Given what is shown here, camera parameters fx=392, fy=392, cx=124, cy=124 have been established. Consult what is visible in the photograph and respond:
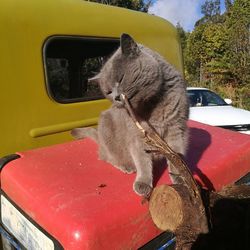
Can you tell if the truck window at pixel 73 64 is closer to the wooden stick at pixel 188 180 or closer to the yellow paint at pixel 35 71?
the yellow paint at pixel 35 71

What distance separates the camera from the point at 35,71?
228 cm

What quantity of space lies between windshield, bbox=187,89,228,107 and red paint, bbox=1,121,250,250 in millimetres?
4529

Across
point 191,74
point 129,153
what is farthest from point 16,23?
point 191,74

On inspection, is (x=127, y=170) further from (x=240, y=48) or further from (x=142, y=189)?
(x=240, y=48)

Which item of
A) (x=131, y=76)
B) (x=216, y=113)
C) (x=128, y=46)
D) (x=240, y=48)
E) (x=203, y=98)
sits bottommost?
(x=216, y=113)

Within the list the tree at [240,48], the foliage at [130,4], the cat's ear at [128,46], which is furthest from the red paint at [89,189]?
the tree at [240,48]

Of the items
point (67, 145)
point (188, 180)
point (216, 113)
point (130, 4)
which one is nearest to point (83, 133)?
point (67, 145)

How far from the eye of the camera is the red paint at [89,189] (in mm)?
1491

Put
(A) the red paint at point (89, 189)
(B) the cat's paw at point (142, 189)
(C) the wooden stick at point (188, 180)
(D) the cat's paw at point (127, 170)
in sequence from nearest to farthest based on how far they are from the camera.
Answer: (A) the red paint at point (89, 189) < (C) the wooden stick at point (188, 180) < (B) the cat's paw at point (142, 189) < (D) the cat's paw at point (127, 170)

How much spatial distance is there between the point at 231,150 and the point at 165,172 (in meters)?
0.49

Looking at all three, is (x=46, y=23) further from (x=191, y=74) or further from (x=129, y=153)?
(x=191, y=74)

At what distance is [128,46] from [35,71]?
62cm

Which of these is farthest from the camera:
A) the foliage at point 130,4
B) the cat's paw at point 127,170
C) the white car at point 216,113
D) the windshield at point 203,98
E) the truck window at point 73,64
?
the foliage at point 130,4

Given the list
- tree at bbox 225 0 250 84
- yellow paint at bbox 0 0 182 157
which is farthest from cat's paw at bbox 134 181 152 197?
tree at bbox 225 0 250 84
